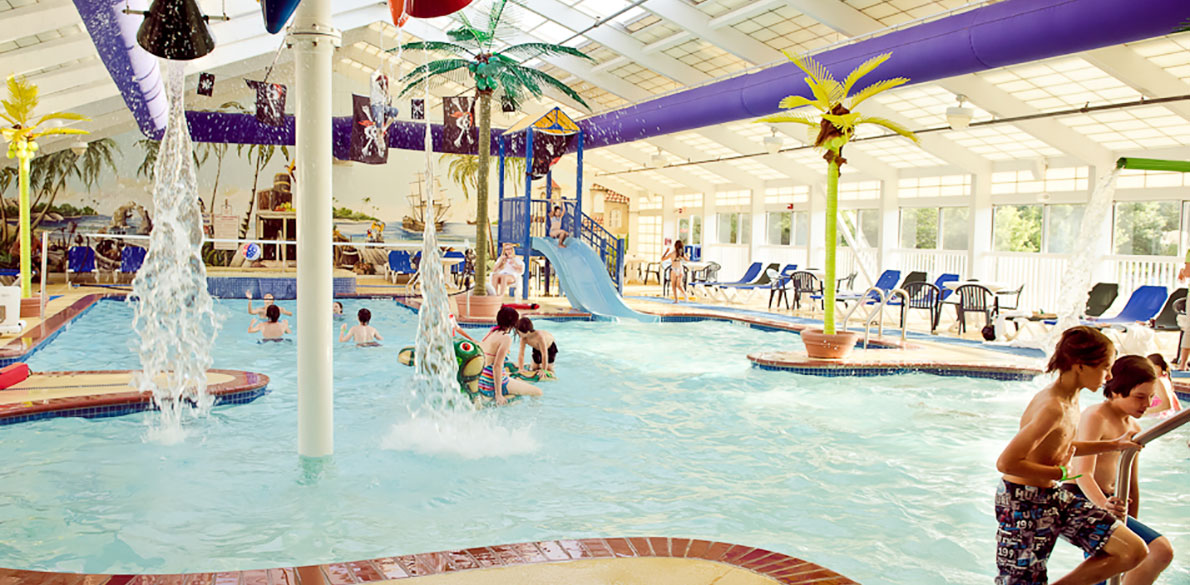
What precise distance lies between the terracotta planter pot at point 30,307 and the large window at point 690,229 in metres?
16.6

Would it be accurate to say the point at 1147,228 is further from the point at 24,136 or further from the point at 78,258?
the point at 78,258

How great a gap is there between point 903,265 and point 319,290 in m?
14.9

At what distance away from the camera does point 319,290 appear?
4.08m

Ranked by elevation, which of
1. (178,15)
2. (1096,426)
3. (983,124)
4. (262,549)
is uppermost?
(983,124)

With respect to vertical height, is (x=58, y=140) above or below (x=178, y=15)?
above

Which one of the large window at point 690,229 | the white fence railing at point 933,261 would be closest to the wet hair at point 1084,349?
the white fence railing at point 933,261

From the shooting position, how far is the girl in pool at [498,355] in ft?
19.7

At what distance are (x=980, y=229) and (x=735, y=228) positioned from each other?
824 centimetres

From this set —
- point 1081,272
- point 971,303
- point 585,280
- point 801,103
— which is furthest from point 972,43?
point 585,280

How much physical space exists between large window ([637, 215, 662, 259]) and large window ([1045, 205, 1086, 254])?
12924 mm

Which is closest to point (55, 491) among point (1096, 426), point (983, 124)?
point (1096, 426)

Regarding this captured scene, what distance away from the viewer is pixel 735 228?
74.1 feet

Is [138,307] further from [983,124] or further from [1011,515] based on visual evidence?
[1011,515]

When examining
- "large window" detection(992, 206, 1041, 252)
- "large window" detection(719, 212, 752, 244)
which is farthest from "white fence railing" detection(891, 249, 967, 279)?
"large window" detection(719, 212, 752, 244)
